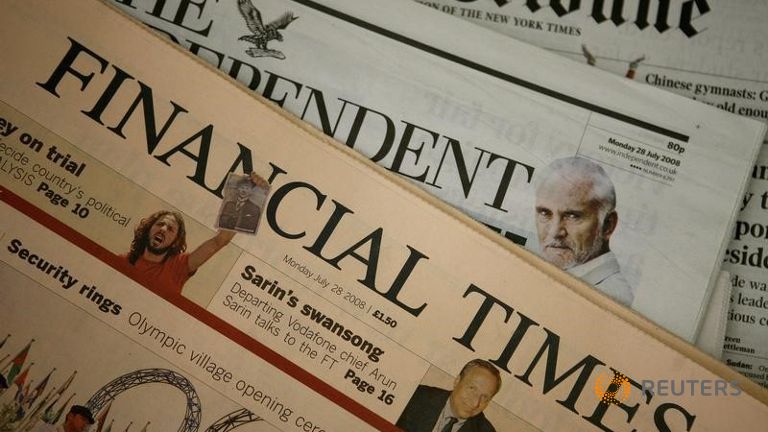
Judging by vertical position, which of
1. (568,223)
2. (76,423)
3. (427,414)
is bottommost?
(76,423)

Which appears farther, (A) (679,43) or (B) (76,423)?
(A) (679,43)

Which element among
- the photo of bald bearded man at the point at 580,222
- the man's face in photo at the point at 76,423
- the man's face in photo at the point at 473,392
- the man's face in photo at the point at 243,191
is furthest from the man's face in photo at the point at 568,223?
the man's face in photo at the point at 76,423

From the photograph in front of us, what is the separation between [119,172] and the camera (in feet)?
1.42

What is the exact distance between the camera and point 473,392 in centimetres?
42

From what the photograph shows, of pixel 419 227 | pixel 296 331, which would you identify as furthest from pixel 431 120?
pixel 296 331

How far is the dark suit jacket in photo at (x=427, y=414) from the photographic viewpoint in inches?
16.5

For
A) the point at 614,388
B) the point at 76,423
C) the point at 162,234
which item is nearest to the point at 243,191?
the point at 162,234

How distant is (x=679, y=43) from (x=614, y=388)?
0.31 meters

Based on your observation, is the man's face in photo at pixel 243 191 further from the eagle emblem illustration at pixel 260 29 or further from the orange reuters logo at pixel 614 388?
the orange reuters logo at pixel 614 388

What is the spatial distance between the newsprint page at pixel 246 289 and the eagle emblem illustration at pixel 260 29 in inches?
2.0

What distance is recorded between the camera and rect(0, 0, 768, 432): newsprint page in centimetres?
42

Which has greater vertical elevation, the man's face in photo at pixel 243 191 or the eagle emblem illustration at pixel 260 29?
the eagle emblem illustration at pixel 260 29

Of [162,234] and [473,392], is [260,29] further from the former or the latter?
[473,392]

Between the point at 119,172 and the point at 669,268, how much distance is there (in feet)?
1.45
